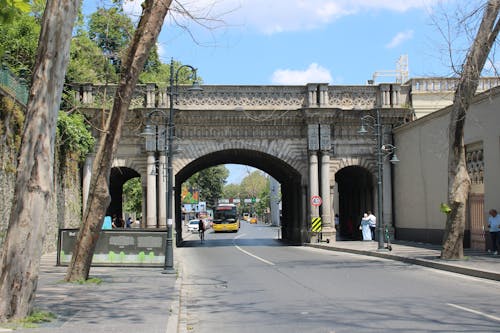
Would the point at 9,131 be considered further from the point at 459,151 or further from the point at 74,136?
the point at 459,151

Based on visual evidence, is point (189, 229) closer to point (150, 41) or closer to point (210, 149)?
point (210, 149)

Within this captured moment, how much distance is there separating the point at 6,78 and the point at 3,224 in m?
5.35

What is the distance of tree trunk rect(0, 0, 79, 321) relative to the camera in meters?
8.81

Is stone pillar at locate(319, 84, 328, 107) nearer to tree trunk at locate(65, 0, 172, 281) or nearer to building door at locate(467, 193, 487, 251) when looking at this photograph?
building door at locate(467, 193, 487, 251)

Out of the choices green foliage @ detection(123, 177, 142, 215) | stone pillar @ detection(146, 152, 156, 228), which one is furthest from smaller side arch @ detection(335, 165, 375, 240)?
green foliage @ detection(123, 177, 142, 215)

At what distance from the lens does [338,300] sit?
12.1m

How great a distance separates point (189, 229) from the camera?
244ft

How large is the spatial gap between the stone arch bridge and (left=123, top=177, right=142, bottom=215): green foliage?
25.9m

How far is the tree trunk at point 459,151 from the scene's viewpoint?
61.4 ft

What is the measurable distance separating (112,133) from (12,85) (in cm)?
1016

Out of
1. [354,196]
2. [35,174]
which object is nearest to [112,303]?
[35,174]

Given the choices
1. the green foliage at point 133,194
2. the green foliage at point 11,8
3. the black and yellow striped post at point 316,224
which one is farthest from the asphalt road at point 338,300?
the green foliage at point 133,194

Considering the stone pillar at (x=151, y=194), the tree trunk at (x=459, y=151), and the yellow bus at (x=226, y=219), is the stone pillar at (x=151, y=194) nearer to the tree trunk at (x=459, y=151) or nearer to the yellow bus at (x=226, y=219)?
the tree trunk at (x=459, y=151)

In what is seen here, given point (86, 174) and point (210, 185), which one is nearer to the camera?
point (86, 174)
